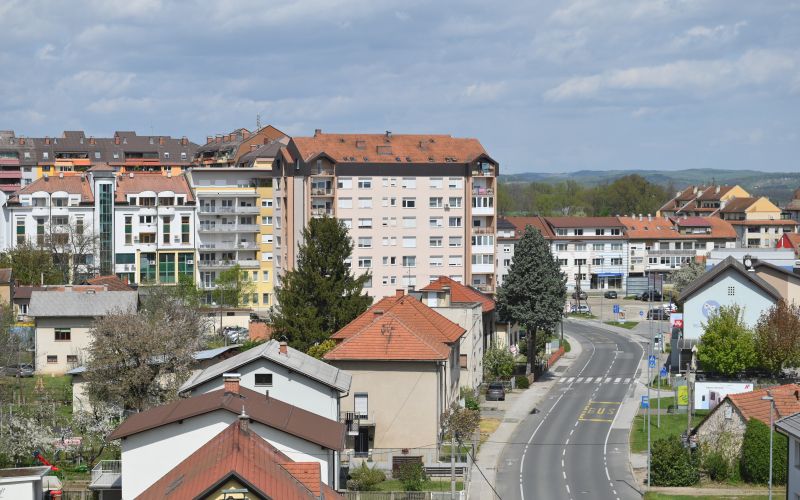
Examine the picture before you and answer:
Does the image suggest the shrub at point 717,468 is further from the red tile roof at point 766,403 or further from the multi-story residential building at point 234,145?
the multi-story residential building at point 234,145

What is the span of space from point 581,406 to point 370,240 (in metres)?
42.9

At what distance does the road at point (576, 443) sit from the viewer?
5372cm

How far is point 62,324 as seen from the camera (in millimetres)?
82250

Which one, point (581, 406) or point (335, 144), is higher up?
point (335, 144)

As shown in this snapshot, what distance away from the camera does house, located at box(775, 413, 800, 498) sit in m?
41.4

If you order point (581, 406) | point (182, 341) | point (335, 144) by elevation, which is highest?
point (335, 144)

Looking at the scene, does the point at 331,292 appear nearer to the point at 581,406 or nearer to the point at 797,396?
the point at 581,406

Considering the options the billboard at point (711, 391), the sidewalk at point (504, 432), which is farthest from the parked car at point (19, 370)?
the billboard at point (711, 391)

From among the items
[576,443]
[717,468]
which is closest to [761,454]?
[717,468]

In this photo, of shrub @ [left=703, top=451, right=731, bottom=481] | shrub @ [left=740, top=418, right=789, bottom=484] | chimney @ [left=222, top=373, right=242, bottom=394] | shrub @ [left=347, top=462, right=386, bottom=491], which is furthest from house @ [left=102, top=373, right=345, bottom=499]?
shrub @ [left=740, top=418, right=789, bottom=484]

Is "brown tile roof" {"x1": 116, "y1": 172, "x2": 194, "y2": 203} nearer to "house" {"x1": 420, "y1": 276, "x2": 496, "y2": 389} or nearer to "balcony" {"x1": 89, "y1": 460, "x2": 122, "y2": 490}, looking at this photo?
"house" {"x1": 420, "y1": 276, "x2": 496, "y2": 389}

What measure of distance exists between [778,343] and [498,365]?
1861 centimetres

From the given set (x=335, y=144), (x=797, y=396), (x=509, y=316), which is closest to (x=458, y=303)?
(x=509, y=316)

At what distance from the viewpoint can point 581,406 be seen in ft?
246
